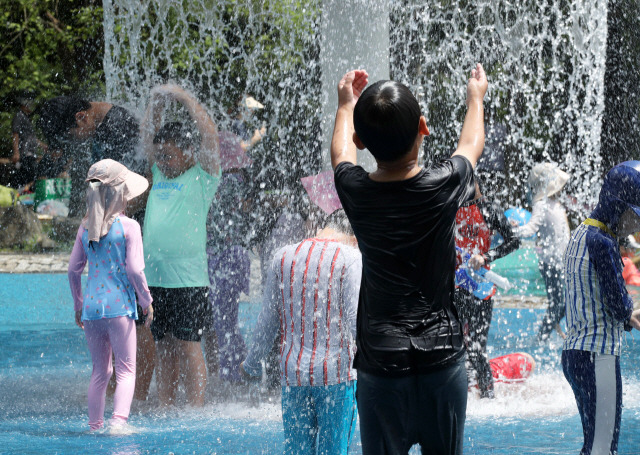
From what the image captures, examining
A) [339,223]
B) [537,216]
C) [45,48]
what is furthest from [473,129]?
[45,48]

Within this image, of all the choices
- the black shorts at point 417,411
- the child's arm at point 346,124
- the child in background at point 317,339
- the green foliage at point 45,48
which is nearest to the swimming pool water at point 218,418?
the child in background at point 317,339

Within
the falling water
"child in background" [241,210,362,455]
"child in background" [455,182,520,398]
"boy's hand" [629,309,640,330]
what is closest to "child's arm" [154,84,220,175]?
"child in background" [455,182,520,398]

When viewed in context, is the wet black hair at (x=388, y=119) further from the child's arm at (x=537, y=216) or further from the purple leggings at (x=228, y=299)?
the child's arm at (x=537, y=216)

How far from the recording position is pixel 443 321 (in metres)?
2.47

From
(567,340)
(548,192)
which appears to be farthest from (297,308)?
(548,192)

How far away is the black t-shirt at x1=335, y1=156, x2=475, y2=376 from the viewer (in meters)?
2.43

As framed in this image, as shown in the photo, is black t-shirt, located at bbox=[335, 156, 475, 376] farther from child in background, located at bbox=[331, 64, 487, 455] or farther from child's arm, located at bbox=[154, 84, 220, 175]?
child's arm, located at bbox=[154, 84, 220, 175]

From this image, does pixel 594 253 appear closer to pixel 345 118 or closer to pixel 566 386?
pixel 345 118

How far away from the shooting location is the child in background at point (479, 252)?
18.0 ft

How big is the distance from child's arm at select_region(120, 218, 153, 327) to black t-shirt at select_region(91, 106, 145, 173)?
966mm

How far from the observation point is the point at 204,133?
A: 529 centimetres

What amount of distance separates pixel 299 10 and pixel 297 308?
22.9 feet

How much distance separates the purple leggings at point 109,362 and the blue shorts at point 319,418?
192 cm

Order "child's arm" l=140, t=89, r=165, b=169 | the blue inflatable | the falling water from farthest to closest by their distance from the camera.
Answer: the falling water < the blue inflatable < "child's arm" l=140, t=89, r=165, b=169
